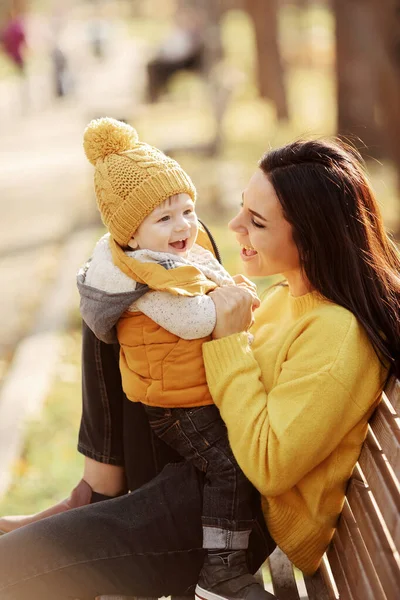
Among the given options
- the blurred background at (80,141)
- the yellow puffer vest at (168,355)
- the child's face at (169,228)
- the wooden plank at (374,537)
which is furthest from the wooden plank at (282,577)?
the blurred background at (80,141)

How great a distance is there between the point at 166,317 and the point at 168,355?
0.11m

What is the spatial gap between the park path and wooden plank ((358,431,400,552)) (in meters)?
2.41

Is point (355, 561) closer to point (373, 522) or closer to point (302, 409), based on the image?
point (373, 522)

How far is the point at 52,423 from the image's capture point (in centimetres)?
506

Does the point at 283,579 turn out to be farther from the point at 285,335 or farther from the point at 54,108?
the point at 54,108

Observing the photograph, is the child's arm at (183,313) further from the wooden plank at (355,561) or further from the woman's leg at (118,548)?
the wooden plank at (355,561)

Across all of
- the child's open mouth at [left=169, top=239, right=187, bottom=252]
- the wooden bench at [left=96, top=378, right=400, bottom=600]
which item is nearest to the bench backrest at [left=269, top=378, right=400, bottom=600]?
the wooden bench at [left=96, top=378, right=400, bottom=600]

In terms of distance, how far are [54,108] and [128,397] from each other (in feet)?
62.5

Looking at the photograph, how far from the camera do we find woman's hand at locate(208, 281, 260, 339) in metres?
2.45

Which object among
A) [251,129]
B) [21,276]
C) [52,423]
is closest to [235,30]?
[251,129]

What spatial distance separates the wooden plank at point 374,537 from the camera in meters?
2.03

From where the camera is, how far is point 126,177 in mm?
2545

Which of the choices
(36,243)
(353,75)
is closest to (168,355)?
(36,243)

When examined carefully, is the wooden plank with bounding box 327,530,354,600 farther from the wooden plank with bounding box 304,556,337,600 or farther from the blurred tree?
the blurred tree
